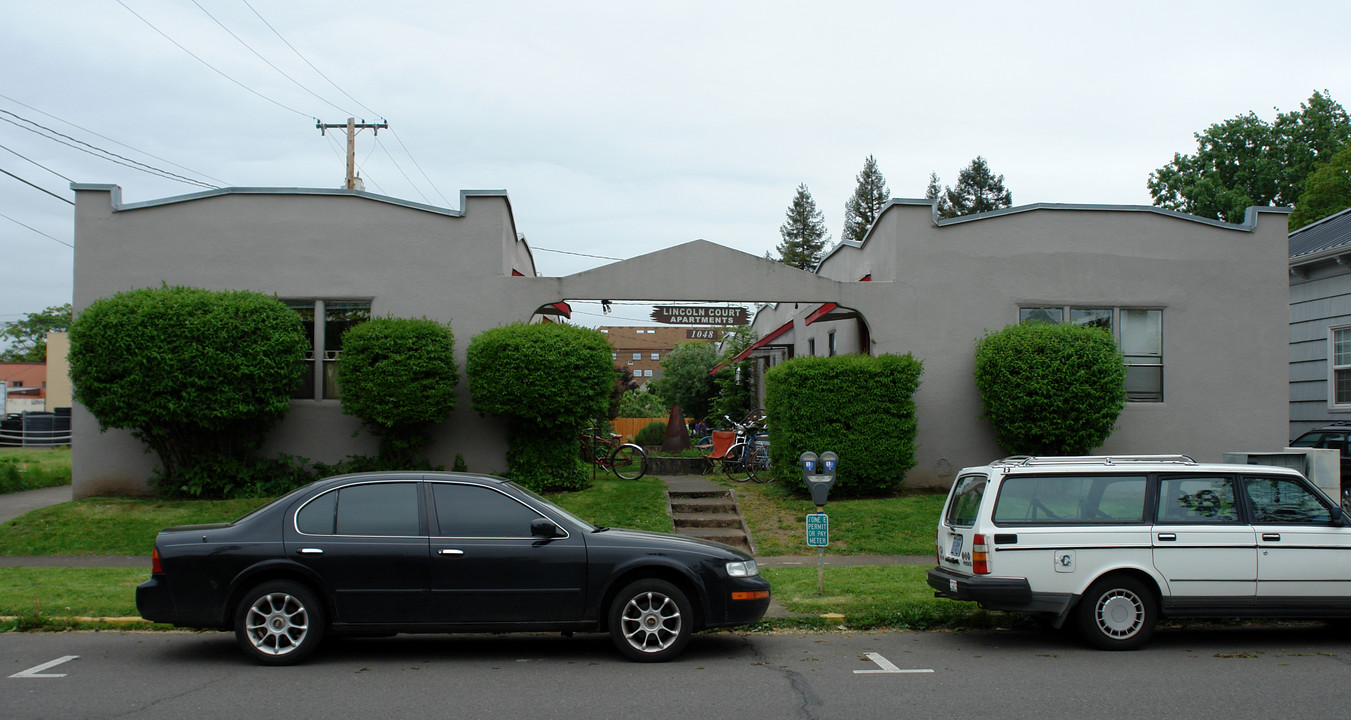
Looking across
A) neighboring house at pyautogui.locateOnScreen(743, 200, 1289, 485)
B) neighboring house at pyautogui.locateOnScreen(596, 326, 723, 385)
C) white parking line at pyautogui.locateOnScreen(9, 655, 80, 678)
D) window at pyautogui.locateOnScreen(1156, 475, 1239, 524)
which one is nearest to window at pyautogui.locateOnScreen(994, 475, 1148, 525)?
window at pyautogui.locateOnScreen(1156, 475, 1239, 524)

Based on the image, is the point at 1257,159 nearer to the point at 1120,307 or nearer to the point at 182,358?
the point at 1120,307

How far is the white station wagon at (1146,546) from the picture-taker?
7.63m

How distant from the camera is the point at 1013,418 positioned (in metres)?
15.1

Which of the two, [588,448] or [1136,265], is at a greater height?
[1136,265]

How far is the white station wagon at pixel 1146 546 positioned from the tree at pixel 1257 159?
35.6 meters

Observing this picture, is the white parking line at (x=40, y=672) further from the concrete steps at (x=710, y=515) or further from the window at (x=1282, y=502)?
the window at (x=1282, y=502)

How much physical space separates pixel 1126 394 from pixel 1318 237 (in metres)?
9.38

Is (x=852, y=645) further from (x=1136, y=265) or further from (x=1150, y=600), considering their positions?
(x=1136, y=265)

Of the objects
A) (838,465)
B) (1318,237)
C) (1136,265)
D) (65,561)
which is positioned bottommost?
(65,561)

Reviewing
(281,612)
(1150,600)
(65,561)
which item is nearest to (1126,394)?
(1150,600)

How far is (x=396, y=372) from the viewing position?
14.3 m

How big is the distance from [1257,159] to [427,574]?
44.6 m

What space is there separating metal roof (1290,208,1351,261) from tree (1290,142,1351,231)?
11769mm

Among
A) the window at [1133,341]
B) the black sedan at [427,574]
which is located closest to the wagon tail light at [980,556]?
the black sedan at [427,574]
